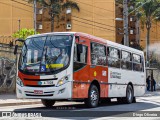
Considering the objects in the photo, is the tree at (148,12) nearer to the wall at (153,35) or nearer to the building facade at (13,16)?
the building facade at (13,16)

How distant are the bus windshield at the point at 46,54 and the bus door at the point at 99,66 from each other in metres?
1.93

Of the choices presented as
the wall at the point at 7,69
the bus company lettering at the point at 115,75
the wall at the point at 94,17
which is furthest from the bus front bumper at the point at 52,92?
the wall at the point at 94,17

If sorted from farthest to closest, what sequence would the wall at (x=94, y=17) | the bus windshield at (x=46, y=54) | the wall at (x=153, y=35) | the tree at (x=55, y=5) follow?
the wall at (x=153, y=35), the wall at (x=94, y=17), the tree at (x=55, y=5), the bus windshield at (x=46, y=54)

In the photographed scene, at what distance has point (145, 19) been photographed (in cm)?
5662

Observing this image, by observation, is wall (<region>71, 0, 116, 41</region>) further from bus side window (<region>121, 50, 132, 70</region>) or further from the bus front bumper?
the bus front bumper

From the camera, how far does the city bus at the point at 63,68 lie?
14.8 meters

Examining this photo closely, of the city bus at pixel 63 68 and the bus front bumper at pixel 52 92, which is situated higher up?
the city bus at pixel 63 68

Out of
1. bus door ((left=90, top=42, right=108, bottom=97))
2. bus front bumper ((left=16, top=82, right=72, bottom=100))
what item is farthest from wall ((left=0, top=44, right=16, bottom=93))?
bus front bumper ((left=16, top=82, right=72, bottom=100))

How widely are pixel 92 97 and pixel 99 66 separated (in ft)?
5.52

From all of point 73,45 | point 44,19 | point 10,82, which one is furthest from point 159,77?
point 73,45

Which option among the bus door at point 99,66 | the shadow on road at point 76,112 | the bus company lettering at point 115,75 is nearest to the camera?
the shadow on road at point 76,112

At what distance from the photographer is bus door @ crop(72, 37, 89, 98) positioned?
15305 millimetres

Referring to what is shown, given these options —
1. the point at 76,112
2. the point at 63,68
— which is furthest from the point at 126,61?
the point at 76,112

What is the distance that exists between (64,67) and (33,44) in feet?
6.06
